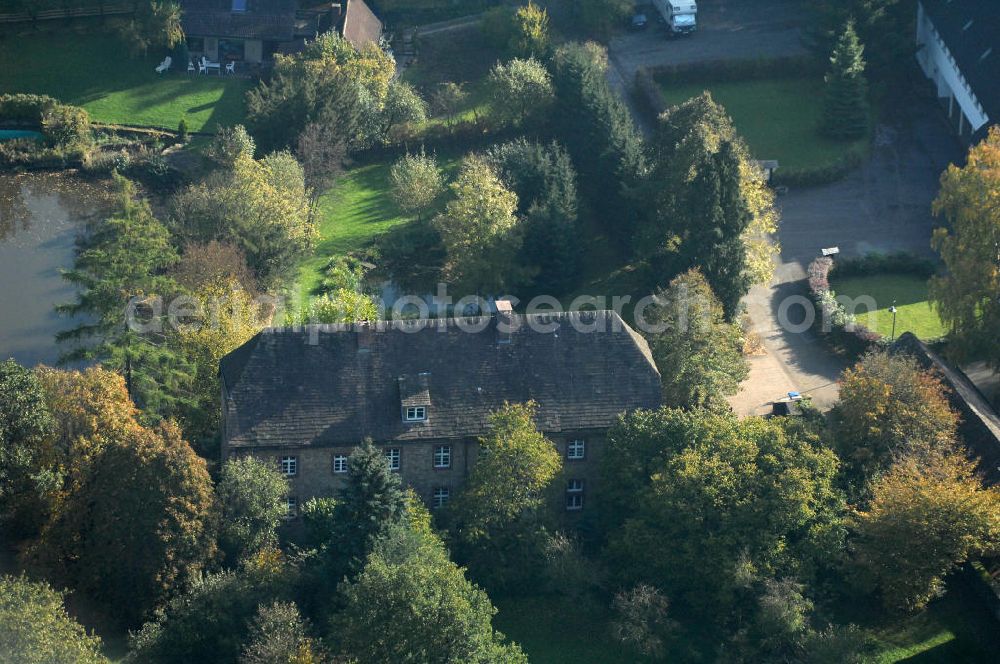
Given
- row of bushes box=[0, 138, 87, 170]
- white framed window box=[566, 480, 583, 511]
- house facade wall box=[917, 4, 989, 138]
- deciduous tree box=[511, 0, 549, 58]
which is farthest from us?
deciduous tree box=[511, 0, 549, 58]

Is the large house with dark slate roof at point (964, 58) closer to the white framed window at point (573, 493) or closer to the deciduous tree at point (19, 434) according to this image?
the white framed window at point (573, 493)

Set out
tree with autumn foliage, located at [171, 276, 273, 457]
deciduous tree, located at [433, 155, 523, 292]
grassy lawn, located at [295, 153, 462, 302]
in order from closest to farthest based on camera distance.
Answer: tree with autumn foliage, located at [171, 276, 273, 457]
deciduous tree, located at [433, 155, 523, 292]
grassy lawn, located at [295, 153, 462, 302]

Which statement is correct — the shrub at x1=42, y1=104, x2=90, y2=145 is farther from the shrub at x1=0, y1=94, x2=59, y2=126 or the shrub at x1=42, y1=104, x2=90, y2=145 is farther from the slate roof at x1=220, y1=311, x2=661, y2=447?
the slate roof at x1=220, y1=311, x2=661, y2=447

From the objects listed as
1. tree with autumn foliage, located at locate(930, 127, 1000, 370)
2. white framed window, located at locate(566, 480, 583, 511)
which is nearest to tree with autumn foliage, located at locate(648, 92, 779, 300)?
tree with autumn foliage, located at locate(930, 127, 1000, 370)

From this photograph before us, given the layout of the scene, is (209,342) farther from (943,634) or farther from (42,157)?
(943,634)

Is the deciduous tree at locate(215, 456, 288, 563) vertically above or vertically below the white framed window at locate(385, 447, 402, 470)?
below

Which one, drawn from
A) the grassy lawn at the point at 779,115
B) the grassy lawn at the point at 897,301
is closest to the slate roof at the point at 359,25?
the grassy lawn at the point at 779,115

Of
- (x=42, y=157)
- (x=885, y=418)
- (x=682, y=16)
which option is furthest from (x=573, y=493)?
(x=42, y=157)
